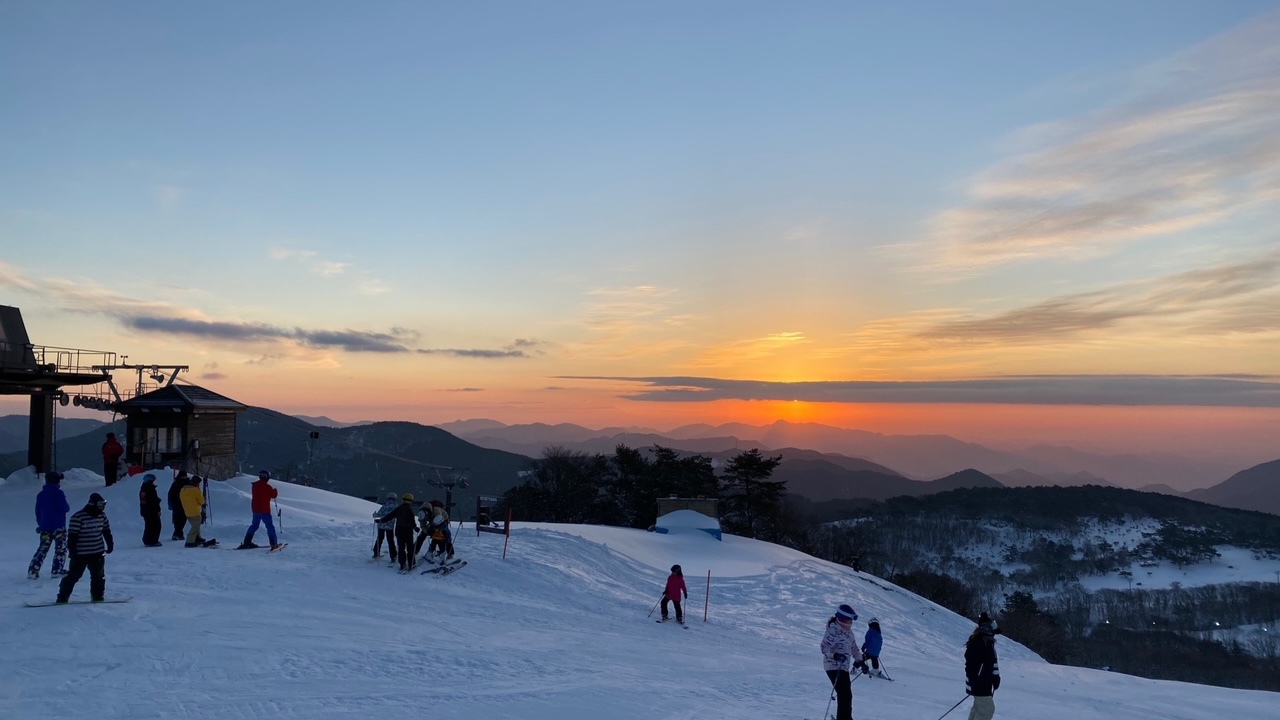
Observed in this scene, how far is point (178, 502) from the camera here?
→ 18156 mm

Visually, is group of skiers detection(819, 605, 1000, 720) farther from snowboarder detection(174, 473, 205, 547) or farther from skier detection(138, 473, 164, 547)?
skier detection(138, 473, 164, 547)

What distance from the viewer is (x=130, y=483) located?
22.8 metres

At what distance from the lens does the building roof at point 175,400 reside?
26516 millimetres

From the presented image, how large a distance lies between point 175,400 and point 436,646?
804 inches

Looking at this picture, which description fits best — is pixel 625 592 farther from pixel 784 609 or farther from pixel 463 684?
pixel 463 684

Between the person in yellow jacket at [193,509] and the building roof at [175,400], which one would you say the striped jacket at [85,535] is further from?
the building roof at [175,400]

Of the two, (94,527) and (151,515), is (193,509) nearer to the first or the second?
(151,515)

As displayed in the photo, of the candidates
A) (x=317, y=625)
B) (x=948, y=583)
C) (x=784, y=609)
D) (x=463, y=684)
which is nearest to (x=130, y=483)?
(x=317, y=625)

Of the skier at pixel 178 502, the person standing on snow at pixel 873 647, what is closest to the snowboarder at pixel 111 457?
the skier at pixel 178 502

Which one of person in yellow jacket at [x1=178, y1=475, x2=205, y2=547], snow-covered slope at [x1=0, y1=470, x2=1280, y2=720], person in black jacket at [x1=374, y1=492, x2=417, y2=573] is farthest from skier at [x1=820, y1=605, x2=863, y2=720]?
person in yellow jacket at [x1=178, y1=475, x2=205, y2=547]

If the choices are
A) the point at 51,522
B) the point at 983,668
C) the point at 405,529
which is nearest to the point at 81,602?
the point at 51,522

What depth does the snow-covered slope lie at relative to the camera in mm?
9000

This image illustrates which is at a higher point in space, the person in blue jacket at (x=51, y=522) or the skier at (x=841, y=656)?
the person in blue jacket at (x=51, y=522)

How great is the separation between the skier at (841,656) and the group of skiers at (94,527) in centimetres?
1128
